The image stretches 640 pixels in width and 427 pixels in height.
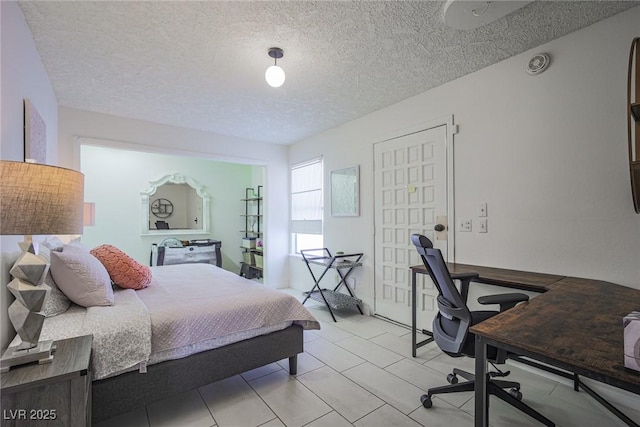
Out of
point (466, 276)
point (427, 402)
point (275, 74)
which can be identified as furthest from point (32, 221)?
point (466, 276)

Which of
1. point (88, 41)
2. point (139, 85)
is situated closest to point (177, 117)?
point (139, 85)

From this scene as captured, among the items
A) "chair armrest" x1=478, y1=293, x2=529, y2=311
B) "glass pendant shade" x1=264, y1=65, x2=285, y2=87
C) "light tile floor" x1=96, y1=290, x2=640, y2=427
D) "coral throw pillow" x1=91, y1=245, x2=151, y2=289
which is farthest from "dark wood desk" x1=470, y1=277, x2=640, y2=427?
"coral throw pillow" x1=91, y1=245, x2=151, y2=289

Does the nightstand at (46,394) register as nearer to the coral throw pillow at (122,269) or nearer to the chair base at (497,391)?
the coral throw pillow at (122,269)

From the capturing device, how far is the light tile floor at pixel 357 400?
1.73 metres

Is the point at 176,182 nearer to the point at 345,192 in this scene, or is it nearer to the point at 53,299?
the point at 345,192

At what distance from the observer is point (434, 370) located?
2.29 m

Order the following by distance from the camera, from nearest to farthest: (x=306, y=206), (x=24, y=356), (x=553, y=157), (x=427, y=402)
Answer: (x=24, y=356) < (x=427, y=402) < (x=553, y=157) < (x=306, y=206)

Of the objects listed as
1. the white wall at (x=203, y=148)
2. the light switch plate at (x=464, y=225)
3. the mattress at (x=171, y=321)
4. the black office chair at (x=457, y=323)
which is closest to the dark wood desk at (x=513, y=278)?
the black office chair at (x=457, y=323)

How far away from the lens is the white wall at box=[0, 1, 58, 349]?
4.71 ft

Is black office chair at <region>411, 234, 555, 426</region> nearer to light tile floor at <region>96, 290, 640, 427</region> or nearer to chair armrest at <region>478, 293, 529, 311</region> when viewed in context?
chair armrest at <region>478, 293, 529, 311</region>

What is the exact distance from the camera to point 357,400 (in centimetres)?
193

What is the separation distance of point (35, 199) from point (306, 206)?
3768 mm

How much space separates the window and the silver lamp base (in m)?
3.44

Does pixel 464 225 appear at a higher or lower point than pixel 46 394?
higher
